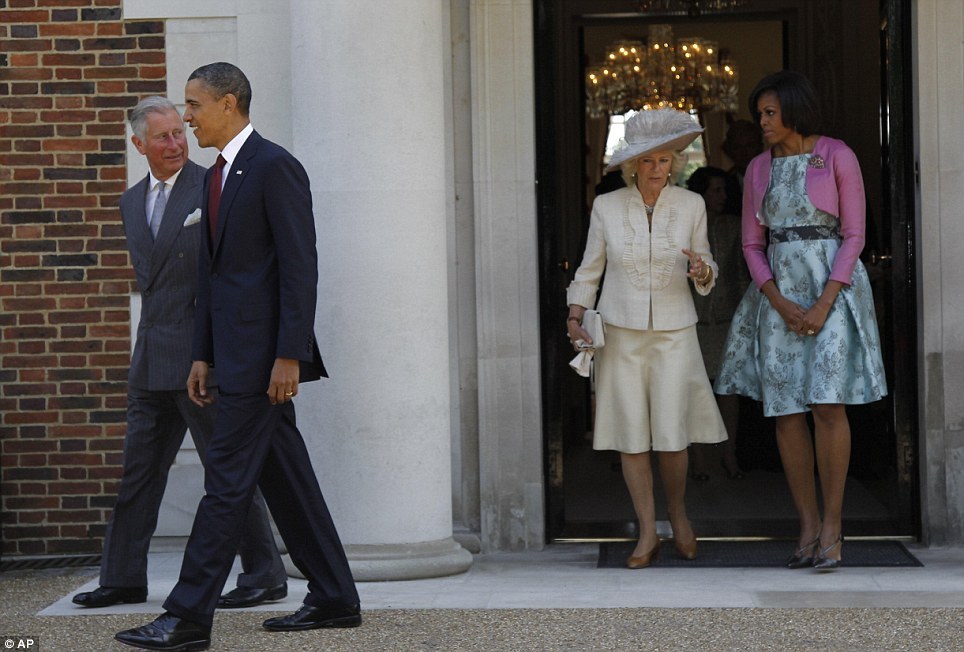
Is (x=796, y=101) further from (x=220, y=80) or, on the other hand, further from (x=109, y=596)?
(x=109, y=596)

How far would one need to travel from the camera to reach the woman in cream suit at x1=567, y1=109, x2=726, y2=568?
614 centimetres

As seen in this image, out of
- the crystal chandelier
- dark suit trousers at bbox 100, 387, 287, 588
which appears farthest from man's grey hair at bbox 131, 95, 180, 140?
the crystal chandelier

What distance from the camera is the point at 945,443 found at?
6531 mm

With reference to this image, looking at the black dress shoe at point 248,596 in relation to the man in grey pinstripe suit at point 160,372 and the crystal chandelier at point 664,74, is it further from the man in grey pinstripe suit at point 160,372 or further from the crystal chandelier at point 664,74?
the crystal chandelier at point 664,74

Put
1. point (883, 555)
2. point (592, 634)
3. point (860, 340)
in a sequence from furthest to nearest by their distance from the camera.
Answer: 1. point (883, 555)
2. point (860, 340)
3. point (592, 634)

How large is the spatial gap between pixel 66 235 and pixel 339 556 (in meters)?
2.54

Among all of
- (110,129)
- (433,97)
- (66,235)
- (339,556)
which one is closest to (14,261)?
(66,235)

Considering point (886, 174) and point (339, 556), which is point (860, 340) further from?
point (339, 556)

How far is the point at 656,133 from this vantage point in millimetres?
6141

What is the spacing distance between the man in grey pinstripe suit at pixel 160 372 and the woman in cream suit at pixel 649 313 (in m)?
1.59

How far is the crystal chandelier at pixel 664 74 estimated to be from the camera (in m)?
11.6

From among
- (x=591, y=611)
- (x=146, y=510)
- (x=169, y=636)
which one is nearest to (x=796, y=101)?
(x=591, y=611)

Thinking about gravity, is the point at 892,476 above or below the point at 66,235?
below

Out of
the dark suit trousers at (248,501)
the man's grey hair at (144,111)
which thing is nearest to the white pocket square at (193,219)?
the man's grey hair at (144,111)
